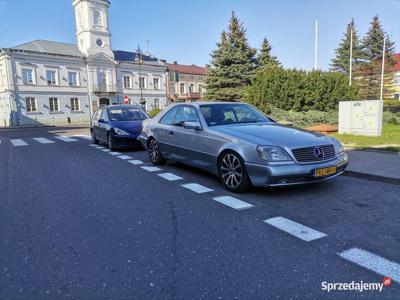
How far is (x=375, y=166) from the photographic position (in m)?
6.56

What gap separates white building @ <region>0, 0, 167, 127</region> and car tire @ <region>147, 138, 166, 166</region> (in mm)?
32216

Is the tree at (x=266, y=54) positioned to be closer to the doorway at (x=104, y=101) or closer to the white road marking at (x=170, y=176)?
the doorway at (x=104, y=101)

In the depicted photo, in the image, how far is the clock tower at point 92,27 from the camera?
4472 cm

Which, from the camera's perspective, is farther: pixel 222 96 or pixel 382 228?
pixel 222 96

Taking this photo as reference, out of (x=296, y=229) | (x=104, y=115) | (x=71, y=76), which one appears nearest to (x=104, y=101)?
(x=71, y=76)

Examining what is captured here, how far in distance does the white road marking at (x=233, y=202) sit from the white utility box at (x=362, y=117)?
8898mm

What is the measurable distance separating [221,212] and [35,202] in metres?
3.14

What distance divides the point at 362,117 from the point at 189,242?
10.8 metres

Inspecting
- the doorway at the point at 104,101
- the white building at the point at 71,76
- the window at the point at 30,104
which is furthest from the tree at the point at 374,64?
the window at the point at 30,104

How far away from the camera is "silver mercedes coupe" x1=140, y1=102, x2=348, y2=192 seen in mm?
4715

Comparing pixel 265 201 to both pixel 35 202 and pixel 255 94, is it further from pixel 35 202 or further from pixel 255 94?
pixel 255 94

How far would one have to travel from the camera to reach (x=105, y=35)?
154ft

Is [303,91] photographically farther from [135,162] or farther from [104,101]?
[104,101]

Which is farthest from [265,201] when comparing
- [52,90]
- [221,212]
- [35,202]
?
[52,90]
